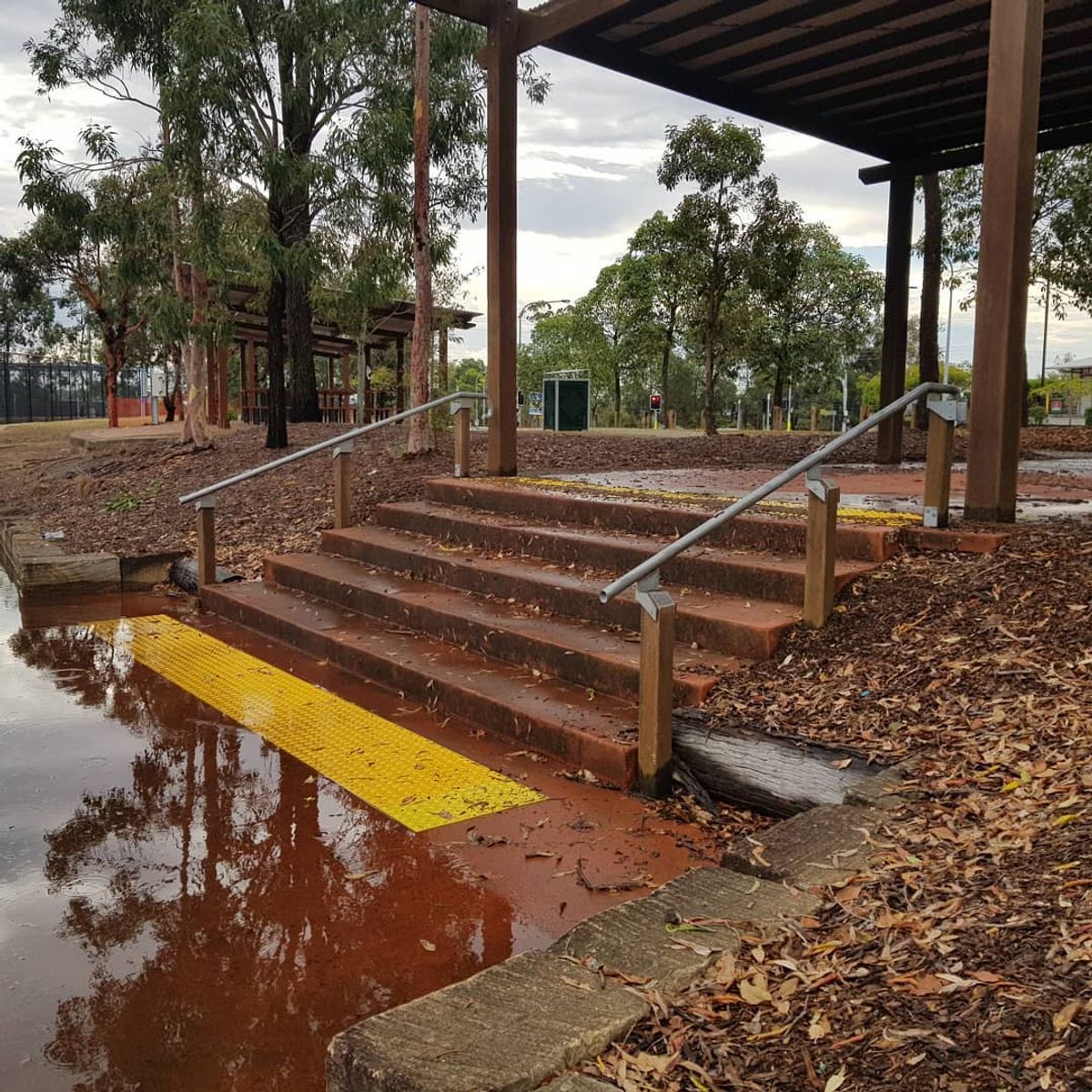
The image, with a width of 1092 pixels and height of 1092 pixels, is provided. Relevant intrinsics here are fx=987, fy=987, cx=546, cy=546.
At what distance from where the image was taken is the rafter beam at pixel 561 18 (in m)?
6.82

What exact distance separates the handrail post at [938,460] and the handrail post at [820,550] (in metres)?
0.80

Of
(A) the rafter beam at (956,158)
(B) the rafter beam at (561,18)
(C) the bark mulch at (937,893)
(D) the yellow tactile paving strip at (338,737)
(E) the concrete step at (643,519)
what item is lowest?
→ (D) the yellow tactile paving strip at (338,737)

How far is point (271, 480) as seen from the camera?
11.5 metres

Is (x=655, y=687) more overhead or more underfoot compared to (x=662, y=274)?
more underfoot

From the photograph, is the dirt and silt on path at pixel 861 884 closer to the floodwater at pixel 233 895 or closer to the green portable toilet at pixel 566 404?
the floodwater at pixel 233 895

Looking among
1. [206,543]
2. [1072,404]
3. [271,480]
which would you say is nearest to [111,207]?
[271,480]

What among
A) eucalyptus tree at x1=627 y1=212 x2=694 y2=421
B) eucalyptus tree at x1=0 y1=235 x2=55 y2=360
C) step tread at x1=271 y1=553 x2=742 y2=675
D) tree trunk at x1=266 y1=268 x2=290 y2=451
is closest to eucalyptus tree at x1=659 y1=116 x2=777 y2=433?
eucalyptus tree at x1=627 y1=212 x2=694 y2=421

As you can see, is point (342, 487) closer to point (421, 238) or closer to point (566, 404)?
point (421, 238)

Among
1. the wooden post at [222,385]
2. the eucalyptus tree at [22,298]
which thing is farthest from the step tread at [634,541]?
the eucalyptus tree at [22,298]

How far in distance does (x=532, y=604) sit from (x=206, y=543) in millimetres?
3370

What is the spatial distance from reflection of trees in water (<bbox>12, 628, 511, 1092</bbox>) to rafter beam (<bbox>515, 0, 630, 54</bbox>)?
5.47 m

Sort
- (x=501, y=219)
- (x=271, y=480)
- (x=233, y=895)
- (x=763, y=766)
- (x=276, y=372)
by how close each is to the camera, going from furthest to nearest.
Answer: (x=276, y=372)
(x=271, y=480)
(x=501, y=219)
(x=763, y=766)
(x=233, y=895)

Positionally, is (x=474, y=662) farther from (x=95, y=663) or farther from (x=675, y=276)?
(x=675, y=276)

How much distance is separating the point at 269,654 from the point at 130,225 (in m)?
9.97
